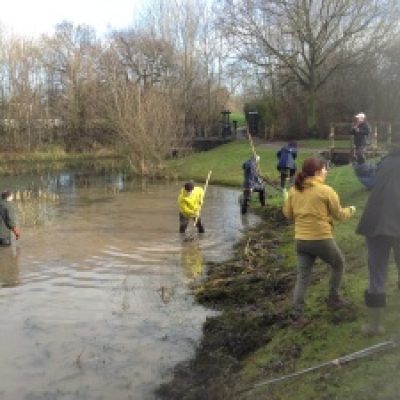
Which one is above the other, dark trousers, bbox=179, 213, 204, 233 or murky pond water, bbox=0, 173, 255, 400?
dark trousers, bbox=179, 213, 204, 233

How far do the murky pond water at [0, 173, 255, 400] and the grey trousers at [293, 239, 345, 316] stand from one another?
5.82 feet

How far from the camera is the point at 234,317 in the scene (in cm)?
864

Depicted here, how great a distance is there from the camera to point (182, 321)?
30.2 feet

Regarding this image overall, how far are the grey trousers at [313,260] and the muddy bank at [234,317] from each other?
2.07ft

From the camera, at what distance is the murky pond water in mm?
7414

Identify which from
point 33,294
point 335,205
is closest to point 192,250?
point 33,294

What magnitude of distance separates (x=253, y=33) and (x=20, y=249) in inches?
1195

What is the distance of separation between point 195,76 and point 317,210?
49.3m

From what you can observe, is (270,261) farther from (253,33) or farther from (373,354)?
(253,33)

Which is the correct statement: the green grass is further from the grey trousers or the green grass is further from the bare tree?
the grey trousers

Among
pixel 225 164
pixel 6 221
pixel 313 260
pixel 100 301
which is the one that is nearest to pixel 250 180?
pixel 6 221

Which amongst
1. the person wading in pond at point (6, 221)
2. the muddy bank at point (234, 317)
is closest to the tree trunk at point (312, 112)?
the person wading in pond at point (6, 221)

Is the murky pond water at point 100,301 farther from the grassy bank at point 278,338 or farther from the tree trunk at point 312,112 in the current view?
the tree trunk at point 312,112

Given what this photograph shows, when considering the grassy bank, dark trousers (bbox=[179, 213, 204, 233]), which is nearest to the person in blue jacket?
dark trousers (bbox=[179, 213, 204, 233])
